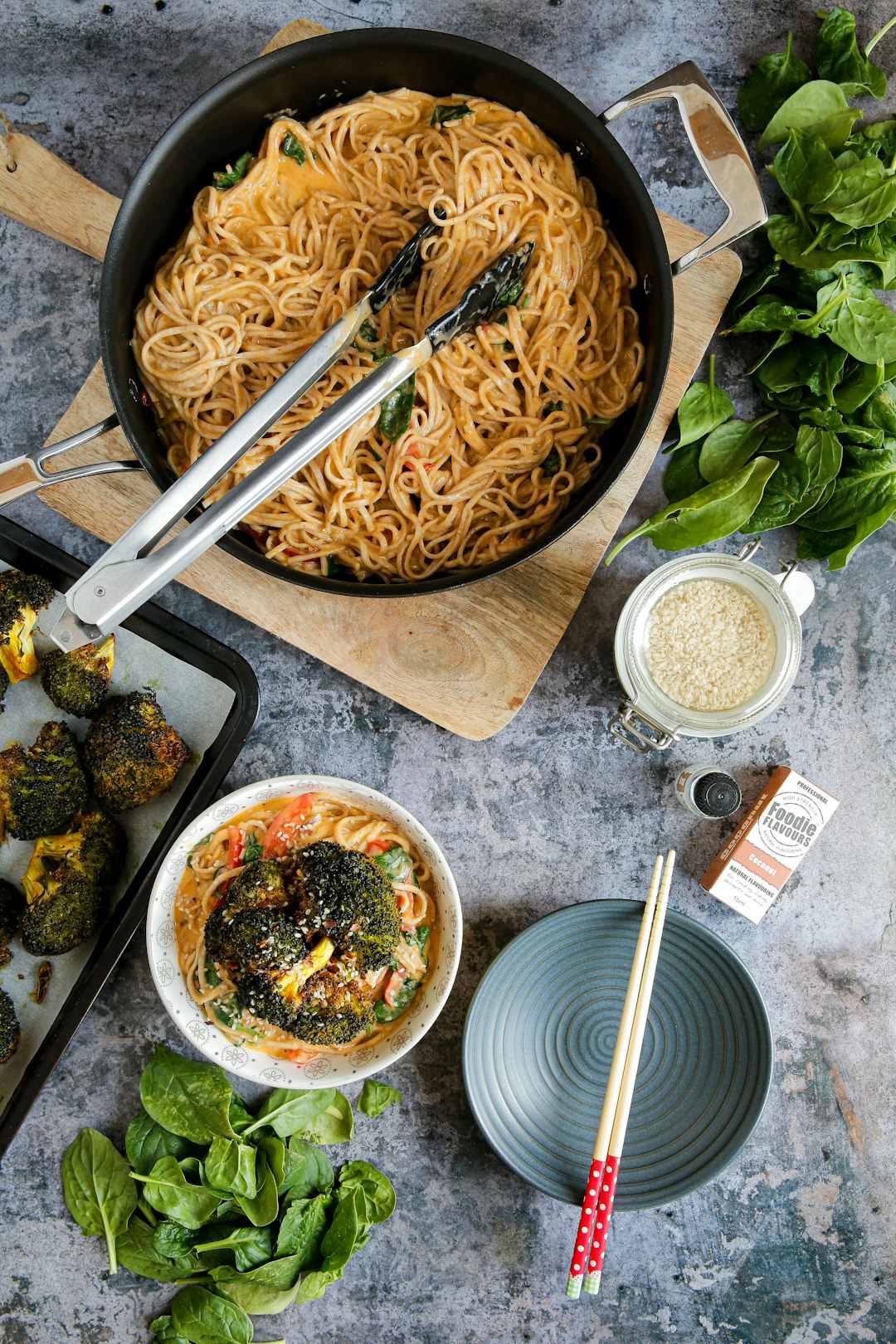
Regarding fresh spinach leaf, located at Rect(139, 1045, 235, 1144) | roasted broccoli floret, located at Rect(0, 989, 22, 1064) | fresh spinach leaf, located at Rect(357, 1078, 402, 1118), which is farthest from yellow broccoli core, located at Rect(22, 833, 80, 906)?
fresh spinach leaf, located at Rect(357, 1078, 402, 1118)

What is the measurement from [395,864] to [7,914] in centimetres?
112

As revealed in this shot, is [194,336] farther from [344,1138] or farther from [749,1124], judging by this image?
[749,1124]

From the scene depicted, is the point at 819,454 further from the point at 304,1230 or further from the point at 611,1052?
the point at 304,1230

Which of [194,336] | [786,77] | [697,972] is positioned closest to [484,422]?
[194,336]

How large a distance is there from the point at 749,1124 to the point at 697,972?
0.43m

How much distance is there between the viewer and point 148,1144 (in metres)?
2.73

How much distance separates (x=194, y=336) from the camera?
2320 millimetres

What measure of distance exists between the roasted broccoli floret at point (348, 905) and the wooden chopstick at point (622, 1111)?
0.72 m

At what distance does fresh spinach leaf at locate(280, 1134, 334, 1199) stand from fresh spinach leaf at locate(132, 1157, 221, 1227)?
206mm

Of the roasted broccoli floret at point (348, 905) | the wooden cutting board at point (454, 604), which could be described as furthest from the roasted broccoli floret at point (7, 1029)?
the wooden cutting board at point (454, 604)

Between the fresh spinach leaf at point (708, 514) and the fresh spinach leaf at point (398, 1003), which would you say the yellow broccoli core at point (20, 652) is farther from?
the fresh spinach leaf at point (708, 514)

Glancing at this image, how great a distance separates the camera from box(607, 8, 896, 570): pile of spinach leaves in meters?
2.55

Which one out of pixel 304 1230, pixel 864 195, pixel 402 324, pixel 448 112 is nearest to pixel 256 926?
pixel 304 1230

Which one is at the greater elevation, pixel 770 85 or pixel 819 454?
pixel 770 85
